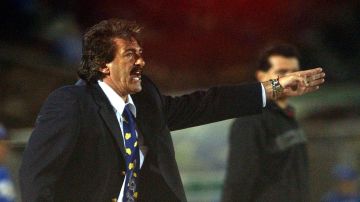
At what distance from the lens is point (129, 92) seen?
3.57 metres

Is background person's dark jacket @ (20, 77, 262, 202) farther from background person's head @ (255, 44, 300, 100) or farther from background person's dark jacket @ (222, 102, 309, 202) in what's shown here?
background person's head @ (255, 44, 300, 100)

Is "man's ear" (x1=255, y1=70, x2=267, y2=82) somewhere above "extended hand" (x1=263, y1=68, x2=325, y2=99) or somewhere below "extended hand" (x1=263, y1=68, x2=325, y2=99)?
above

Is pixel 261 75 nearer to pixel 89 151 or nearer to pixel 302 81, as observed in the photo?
pixel 302 81

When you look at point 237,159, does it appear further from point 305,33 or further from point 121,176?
point 305,33

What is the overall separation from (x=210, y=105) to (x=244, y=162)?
0.77 m

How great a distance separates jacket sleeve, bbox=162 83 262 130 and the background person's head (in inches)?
43.4

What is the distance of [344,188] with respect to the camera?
6.80 meters

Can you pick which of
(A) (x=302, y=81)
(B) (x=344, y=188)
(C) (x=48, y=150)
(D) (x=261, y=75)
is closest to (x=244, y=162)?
Answer: (D) (x=261, y=75)

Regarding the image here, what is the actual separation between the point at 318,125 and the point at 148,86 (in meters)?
5.18

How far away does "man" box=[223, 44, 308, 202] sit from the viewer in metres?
4.48

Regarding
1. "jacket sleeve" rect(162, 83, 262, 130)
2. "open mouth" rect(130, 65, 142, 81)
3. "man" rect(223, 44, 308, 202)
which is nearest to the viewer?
"open mouth" rect(130, 65, 142, 81)

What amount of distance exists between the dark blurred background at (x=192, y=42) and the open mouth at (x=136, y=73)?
5.74 m

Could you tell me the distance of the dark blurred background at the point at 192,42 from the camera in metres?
9.66

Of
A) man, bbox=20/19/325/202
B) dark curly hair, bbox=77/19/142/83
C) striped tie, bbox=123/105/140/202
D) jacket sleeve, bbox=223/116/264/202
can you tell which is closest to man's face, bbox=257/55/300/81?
jacket sleeve, bbox=223/116/264/202
